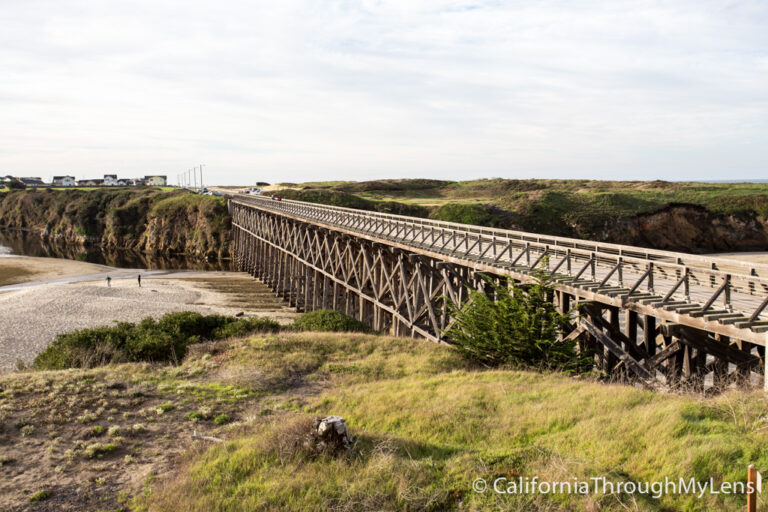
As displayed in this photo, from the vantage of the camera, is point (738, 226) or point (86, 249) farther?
point (86, 249)

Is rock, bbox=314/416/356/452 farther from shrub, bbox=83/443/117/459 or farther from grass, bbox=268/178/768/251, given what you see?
grass, bbox=268/178/768/251

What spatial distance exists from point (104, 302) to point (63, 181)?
514 feet

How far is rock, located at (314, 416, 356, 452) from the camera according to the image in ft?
23.3

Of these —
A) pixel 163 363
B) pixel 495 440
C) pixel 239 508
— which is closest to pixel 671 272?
pixel 495 440

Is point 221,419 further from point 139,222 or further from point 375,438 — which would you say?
point 139,222

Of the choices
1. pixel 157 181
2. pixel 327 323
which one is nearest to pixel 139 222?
pixel 327 323

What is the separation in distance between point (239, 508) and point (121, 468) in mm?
2808

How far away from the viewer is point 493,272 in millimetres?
14688

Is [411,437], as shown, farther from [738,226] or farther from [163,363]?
[738,226]

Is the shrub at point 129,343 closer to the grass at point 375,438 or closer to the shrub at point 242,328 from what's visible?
the shrub at point 242,328

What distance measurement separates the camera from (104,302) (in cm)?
3170

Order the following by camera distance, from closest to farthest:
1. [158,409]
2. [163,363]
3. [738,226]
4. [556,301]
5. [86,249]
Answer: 1. [158,409]
2. [556,301]
3. [163,363]
4. [738,226]
5. [86,249]

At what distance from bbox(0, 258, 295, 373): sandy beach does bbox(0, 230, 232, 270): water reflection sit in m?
7.62

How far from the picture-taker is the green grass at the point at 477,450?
19.2ft
